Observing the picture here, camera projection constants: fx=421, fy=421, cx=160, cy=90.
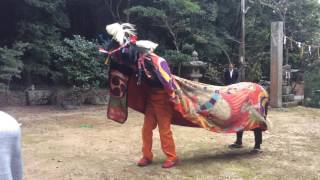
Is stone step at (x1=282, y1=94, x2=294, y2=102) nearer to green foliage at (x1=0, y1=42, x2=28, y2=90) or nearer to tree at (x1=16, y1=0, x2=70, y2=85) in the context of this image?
tree at (x1=16, y1=0, x2=70, y2=85)

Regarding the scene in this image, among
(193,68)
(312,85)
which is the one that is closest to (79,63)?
(193,68)

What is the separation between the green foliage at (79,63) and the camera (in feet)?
37.9

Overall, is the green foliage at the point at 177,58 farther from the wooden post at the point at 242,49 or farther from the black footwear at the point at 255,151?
the black footwear at the point at 255,151

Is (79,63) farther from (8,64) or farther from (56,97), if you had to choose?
(8,64)

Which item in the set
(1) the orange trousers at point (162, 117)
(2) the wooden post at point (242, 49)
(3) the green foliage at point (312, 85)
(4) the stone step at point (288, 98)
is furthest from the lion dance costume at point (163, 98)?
(3) the green foliage at point (312, 85)

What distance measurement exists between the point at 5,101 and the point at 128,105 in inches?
278

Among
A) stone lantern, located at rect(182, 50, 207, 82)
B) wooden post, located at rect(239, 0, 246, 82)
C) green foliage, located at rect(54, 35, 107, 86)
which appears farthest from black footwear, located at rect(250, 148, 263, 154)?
wooden post, located at rect(239, 0, 246, 82)

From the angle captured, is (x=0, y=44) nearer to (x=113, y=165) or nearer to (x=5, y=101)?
(x=5, y=101)

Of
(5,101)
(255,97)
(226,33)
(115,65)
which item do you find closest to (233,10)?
(226,33)

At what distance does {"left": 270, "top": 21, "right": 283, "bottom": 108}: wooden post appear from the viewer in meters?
11.7

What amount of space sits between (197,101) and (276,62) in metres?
7.06

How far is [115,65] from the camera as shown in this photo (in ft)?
16.3

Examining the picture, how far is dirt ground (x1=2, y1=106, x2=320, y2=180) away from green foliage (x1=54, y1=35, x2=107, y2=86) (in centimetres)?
259

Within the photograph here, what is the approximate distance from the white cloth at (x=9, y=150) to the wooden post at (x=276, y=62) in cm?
1067
